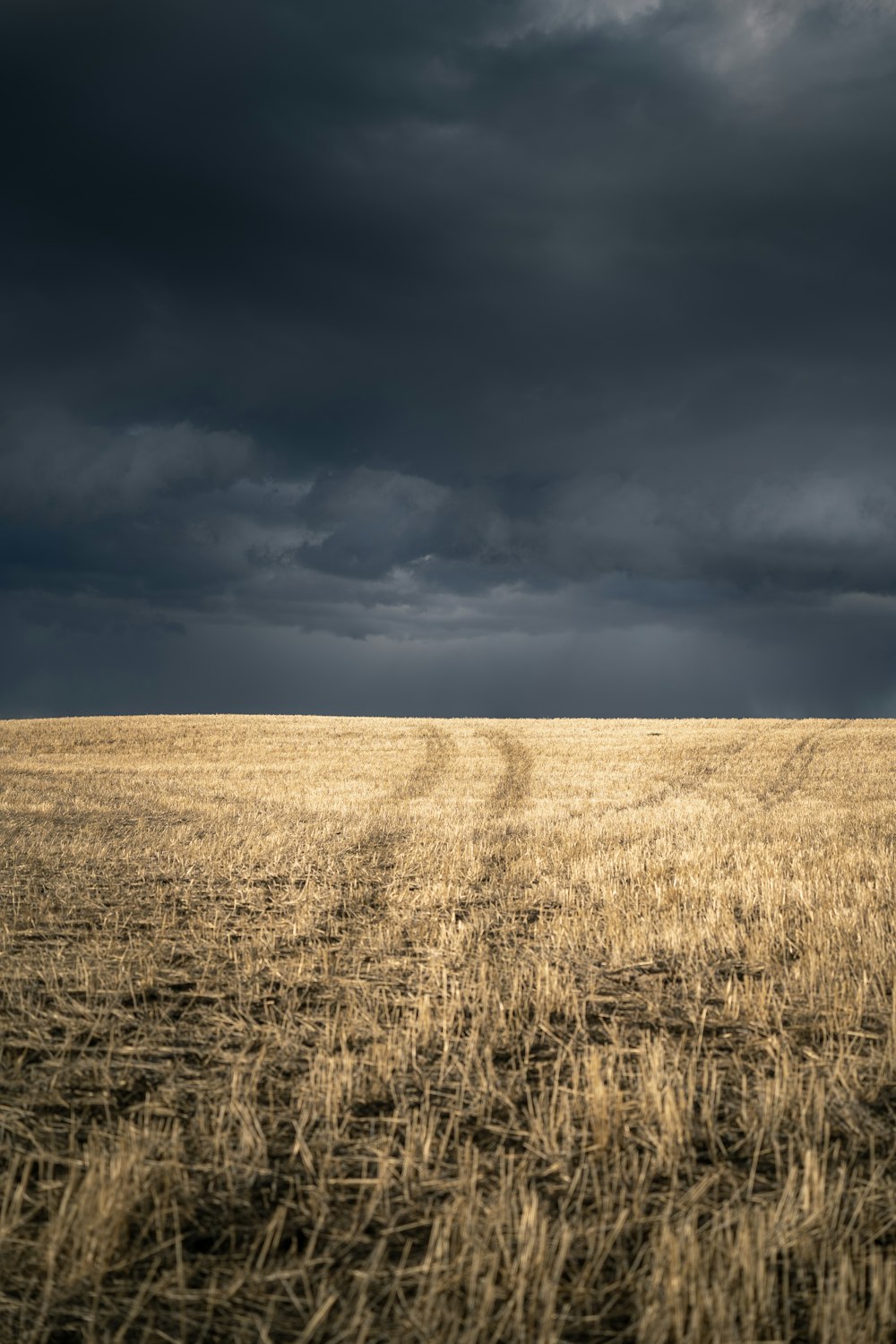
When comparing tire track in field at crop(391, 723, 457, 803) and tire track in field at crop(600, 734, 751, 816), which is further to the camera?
tire track in field at crop(391, 723, 457, 803)

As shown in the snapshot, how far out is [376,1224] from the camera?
13.4 feet

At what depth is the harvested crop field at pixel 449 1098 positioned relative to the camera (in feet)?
11.5

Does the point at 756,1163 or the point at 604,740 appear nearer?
the point at 756,1163

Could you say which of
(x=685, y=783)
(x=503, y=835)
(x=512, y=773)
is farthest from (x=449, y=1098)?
(x=512, y=773)

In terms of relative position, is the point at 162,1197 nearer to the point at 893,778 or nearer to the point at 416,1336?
the point at 416,1336

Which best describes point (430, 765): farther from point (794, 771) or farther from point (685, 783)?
point (794, 771)

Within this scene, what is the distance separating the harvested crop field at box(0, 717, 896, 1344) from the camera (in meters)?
3.51

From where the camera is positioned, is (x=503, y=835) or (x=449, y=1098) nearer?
(x=449, y=1098)

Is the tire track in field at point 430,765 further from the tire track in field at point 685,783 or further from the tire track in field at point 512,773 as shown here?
the tire track in field at point 685,783

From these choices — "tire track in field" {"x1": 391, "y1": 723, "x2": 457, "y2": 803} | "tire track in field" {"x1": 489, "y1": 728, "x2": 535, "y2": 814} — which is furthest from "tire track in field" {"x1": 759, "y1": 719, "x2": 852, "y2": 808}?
"tire track in field" {"x1": 391, "y1": 723, "x2": 457, "y2": 803}

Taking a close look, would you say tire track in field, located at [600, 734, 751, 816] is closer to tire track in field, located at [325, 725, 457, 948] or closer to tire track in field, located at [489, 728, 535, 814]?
tire track in field, located at [489, 728, 535, 814]

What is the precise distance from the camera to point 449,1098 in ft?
17.8

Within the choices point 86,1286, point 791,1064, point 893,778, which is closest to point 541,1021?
point 791,1064

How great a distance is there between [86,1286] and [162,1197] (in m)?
0.60
